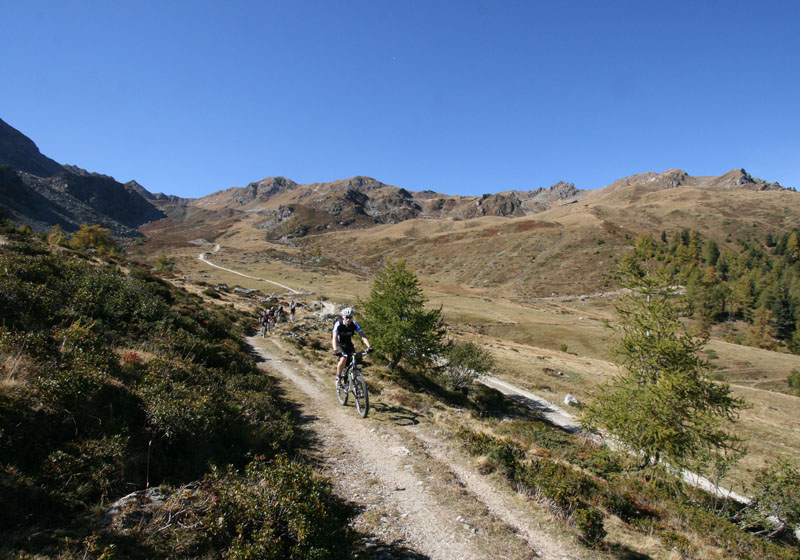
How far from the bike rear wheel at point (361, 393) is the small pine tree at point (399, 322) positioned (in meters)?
11.1

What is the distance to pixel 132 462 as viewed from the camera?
6027 millimetres

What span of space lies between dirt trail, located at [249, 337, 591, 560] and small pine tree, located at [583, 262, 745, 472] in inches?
430

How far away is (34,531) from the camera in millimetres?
4223

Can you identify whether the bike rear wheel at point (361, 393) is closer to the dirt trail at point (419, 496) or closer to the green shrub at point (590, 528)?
the dirt trail at point (419, 496)

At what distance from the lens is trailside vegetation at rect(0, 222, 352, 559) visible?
4.57 meters

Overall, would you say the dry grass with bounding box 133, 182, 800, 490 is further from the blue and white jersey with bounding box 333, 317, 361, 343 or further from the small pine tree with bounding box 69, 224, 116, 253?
the small pine tree with bounding box 69, 224, 116, 253

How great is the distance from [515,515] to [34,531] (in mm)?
7666

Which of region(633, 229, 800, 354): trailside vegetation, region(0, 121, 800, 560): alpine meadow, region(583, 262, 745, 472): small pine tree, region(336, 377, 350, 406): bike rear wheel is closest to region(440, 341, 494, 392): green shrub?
region(0, 121, 800, 560): alpine meadow

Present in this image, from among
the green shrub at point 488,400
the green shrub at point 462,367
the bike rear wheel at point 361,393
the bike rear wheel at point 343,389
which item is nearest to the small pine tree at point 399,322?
the green shrub at point 462,367

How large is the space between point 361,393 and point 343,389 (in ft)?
4.95

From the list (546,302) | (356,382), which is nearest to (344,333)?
(356,382)

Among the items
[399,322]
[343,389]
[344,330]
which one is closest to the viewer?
[344,330]

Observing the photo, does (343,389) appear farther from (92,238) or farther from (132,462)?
(92,238)

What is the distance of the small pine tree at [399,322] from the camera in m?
23.8
